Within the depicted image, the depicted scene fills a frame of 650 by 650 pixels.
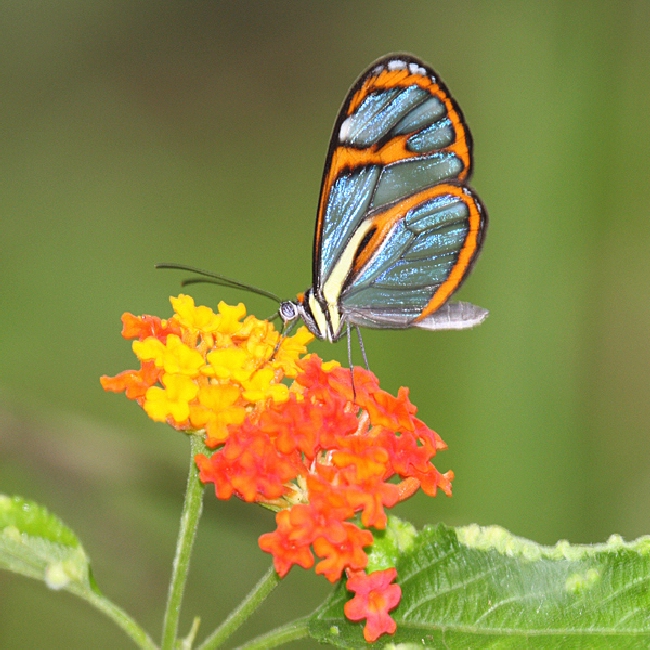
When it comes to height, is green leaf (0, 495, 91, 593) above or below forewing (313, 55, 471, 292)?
below

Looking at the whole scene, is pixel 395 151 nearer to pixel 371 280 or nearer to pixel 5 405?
pixel 371 280

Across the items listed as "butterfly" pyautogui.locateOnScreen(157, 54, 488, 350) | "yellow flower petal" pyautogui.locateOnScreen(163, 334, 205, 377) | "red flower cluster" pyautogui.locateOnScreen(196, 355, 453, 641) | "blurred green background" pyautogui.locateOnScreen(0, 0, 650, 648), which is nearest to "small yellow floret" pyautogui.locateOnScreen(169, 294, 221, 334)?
"yellow flower petal" pyautogui.locateOnScreen(163, 334, 205, 377)

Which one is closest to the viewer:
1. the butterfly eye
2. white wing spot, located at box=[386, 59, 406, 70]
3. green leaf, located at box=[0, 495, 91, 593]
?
green leaf, located at box=[0, 495, 91, 593]

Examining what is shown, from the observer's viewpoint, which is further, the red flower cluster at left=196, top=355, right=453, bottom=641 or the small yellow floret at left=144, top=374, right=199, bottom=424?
the small yellow floret at left=144, top=374, right=199, bottom=424

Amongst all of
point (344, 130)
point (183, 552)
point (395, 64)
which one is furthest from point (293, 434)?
point (395, 64)

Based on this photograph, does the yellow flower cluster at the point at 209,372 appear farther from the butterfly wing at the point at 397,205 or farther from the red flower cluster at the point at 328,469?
the butterfly wing at the point at 397,205

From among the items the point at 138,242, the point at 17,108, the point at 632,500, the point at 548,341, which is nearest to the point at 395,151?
the point at 548,341

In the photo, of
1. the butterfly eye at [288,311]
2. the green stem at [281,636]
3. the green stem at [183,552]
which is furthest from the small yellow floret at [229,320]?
the green stem at [281,636]

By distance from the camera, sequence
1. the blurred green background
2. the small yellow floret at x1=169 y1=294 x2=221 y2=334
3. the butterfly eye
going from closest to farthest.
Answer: the small yellow floret at x1=169 y1=294 x2=221 y2=334 → the butterfly eye → the blurred green background

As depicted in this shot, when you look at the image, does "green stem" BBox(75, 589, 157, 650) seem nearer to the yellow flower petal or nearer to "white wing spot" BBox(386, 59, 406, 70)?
the yellow flower petal
